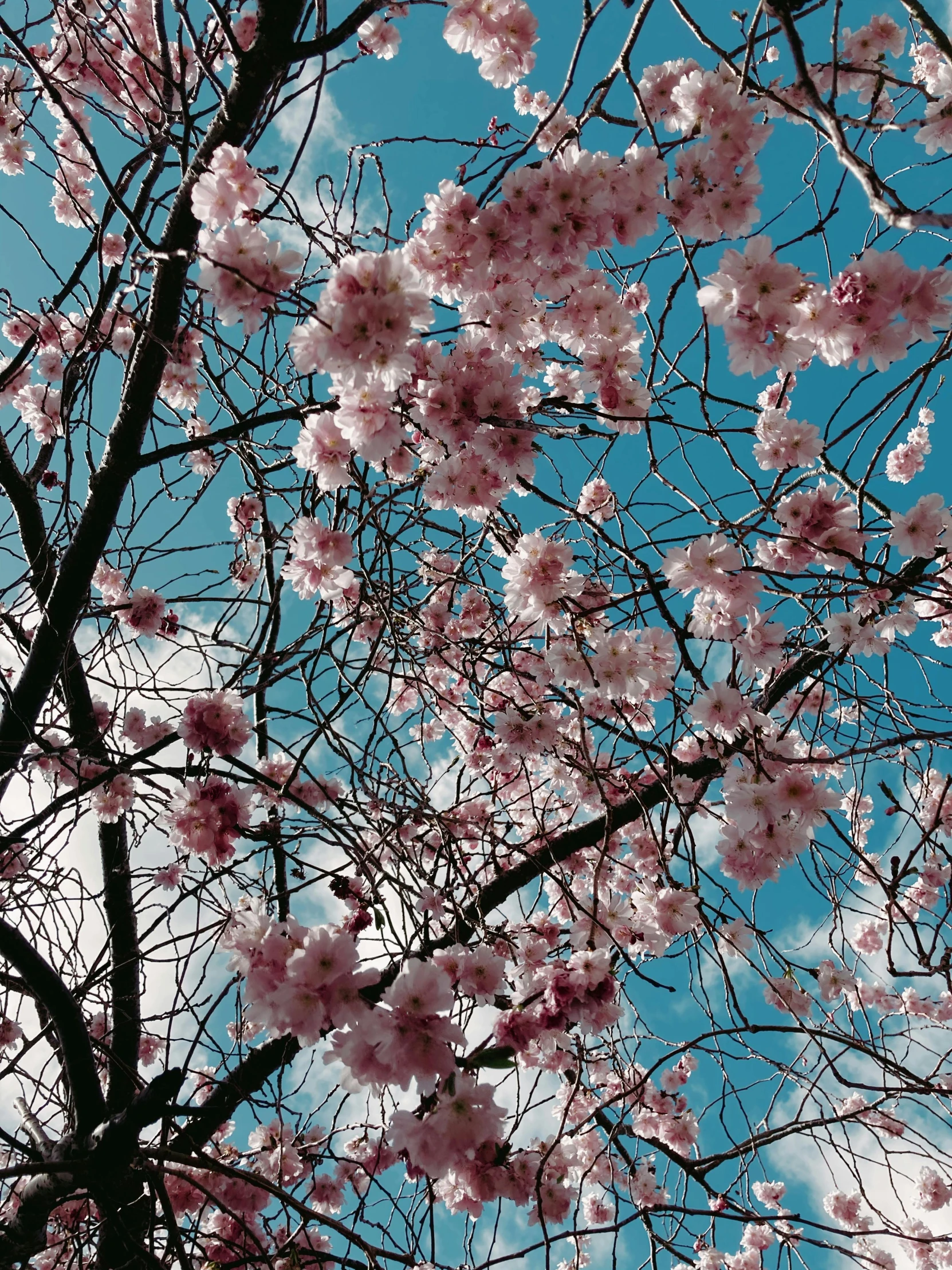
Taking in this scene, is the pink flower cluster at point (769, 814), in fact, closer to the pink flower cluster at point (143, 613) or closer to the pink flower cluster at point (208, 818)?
the pink flower cluster at point (208, 818)

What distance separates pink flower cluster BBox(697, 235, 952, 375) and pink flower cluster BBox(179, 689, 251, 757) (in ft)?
5.10

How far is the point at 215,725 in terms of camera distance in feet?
7.09

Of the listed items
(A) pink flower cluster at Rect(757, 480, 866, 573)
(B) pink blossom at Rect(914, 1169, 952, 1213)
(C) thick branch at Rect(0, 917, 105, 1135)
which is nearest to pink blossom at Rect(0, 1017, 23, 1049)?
(C) thick branch at Rect(0, 917, 105, 1135)

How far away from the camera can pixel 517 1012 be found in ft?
5.41

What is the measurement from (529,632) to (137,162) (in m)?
2.19

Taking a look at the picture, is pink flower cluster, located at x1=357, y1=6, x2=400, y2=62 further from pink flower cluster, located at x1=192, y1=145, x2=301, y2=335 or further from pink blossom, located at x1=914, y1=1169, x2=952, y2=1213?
pink blossom, located at x1=914, y1=1169, x2=952, y2=1213

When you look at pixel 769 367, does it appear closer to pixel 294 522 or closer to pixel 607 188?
pixel 607 188

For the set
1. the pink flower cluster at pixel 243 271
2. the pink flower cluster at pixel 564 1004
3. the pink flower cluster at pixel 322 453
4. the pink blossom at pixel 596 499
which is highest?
the pink blossom at pixel 596 499

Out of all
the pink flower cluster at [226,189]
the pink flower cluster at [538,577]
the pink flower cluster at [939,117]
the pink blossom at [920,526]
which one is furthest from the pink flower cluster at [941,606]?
the pink flower cluster at [226,189]

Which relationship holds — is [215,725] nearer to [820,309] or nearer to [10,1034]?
[820,309]

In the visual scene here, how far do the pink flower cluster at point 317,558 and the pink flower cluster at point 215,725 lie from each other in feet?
Answer: 1.28

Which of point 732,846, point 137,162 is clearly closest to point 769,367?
point 732,846

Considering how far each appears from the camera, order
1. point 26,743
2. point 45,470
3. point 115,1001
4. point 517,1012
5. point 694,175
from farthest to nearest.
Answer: point 45,470 → point 115,1001 → point 26,743 → point 694,175 → point 517,1012

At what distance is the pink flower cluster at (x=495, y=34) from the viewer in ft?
7.41
